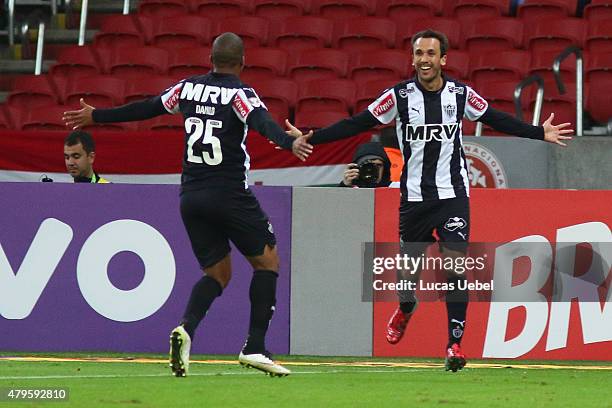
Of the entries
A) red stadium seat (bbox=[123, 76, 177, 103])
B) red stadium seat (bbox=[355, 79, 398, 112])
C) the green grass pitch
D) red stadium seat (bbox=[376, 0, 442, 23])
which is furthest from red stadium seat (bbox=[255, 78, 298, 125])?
the green grass pitch

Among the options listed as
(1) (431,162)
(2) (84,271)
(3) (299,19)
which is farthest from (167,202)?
(3) (299,19)

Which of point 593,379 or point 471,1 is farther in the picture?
point 471,1

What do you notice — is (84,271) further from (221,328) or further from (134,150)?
(134,150)

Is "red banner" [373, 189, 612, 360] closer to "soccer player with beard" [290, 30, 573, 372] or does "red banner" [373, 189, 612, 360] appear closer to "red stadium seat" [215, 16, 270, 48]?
"soccer player with beard" [290, 30, 573, 372]

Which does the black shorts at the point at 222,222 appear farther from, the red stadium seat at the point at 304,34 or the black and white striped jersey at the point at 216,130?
the red stadium seat at the point at 304,34

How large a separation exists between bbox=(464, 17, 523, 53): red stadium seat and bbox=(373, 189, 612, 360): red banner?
6229 mm

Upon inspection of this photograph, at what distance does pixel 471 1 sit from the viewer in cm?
1773

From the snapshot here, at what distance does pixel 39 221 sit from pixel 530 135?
12.9 ft

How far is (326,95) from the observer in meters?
16.1

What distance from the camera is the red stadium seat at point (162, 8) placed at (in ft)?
A: 61.0

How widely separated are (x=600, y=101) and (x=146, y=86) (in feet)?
17.4

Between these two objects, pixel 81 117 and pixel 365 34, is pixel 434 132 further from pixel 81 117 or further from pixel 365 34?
pixel 365 34

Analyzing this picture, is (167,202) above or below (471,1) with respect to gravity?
A: below

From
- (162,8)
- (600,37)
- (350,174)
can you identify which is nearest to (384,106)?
(350,174)
